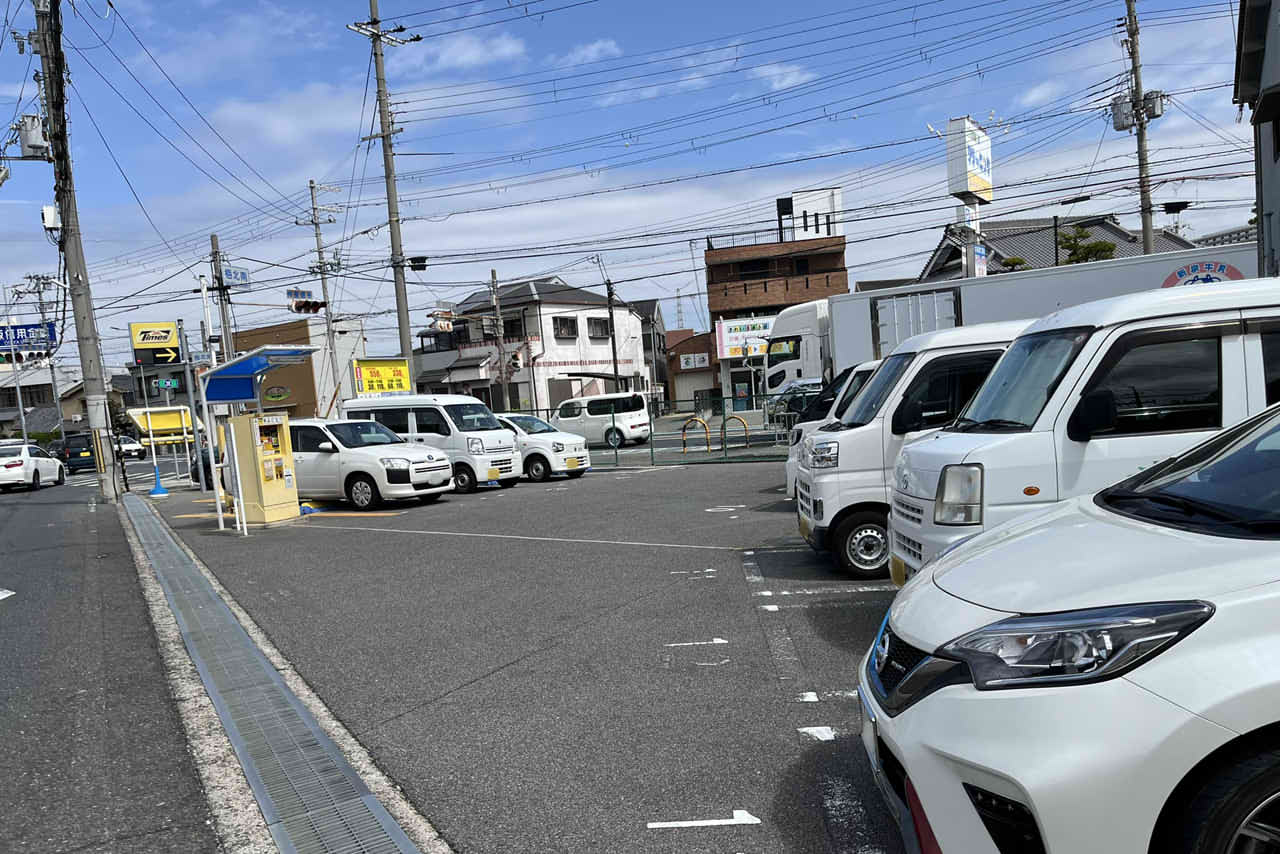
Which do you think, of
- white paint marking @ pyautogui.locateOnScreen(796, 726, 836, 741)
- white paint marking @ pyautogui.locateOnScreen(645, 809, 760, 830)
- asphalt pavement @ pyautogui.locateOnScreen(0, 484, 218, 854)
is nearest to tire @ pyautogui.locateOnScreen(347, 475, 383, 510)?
asphalt pavement @ pyautogui.locateOnScreen(0, 484, 218, 854)

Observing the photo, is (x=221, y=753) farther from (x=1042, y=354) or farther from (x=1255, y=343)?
(x=1255, y=343)

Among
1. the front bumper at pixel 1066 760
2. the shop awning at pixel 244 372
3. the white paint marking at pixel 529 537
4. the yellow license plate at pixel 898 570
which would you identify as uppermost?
the shop awning at pixel 244 372

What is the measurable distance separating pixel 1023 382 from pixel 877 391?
2.27 m

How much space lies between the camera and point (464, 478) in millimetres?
17469

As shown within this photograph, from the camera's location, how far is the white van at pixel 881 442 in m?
7.29

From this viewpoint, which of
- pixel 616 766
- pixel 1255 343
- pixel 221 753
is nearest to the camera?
pixel 616 766

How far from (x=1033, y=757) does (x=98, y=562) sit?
10.9m

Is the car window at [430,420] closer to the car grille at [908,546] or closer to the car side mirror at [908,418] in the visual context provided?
the car side mirror at [908,418]

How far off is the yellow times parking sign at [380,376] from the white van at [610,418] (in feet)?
19.1

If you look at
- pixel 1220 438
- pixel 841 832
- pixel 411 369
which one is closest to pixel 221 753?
pixel 841 832

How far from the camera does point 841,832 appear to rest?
3.19m

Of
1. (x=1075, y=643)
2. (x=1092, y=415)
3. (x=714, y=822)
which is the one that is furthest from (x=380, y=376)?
(x=1075, y=643)

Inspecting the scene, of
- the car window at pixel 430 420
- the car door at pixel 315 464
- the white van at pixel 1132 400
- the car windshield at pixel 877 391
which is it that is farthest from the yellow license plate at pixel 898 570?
the car window at pixel 430 420

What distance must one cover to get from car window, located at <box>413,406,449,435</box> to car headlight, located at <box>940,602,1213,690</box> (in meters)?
16.0
